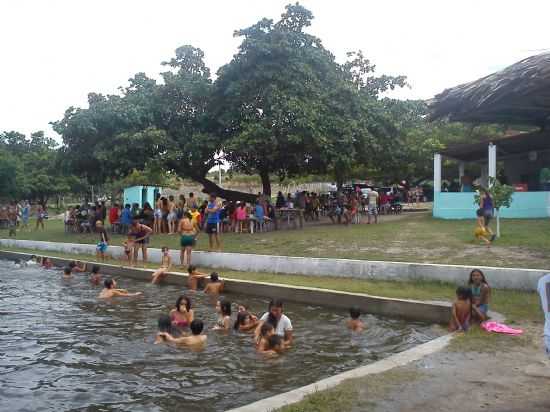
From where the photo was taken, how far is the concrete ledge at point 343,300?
34.5 feet

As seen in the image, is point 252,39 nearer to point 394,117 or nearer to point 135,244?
point 394,117

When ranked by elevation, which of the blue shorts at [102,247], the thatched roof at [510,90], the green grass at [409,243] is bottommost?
the blue shorts at [102,247]

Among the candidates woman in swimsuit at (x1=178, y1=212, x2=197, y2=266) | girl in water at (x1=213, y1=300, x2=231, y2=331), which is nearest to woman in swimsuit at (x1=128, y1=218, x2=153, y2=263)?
woman in swimsuit at (x1=178, y1=212, x2=197, y2=266)

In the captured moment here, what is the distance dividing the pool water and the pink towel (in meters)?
1.09

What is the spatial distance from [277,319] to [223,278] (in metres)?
5.34

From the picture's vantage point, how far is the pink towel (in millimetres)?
8461

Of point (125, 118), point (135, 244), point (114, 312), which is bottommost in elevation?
point (114, 312)

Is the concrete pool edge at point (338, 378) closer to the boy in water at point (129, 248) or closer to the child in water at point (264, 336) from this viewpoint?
the child in water at point (264, 336)

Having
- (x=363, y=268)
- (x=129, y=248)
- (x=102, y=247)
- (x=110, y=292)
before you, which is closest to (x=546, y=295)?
(x=363, y=268)

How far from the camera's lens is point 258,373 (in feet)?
27.1

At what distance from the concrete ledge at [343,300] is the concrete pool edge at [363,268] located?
145 cm

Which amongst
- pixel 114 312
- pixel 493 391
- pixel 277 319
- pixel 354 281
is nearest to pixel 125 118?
pixel 114 312

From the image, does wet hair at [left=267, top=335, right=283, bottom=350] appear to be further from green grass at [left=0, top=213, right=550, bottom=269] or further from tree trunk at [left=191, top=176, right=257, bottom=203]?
tree trunk at [left=191, top=176, right=257, bottom=203]

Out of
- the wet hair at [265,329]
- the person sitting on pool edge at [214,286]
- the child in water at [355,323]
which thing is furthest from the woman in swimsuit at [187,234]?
the wet hair at [265,329]
